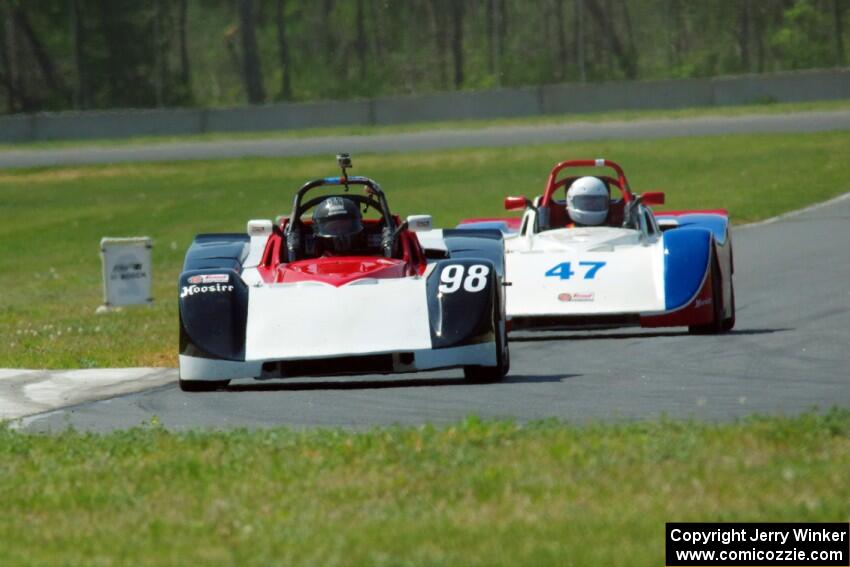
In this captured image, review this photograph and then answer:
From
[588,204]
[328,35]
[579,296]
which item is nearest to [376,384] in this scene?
[579,296]

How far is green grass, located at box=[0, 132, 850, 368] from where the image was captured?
24.2m

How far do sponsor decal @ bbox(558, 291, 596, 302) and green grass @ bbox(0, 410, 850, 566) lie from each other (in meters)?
6.17

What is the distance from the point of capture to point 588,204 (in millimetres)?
16188

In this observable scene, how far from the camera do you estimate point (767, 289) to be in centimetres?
1808

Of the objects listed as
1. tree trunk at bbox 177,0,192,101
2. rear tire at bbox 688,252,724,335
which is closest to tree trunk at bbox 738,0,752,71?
tree trunk at bbox 177,0,192,101

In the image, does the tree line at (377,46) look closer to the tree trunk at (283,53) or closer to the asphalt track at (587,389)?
the tree trunk at (283,53)

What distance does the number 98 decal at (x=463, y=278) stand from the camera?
11.3 meters

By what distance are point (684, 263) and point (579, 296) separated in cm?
85

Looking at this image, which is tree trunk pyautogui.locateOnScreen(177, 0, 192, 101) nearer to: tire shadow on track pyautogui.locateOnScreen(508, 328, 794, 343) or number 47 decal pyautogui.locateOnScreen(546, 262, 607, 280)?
tire shadow on track pyautogui.locateOnScreen(508, 328, 794, 343)

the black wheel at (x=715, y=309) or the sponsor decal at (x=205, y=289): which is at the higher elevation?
the sponsor decal at (x=205, y=289)

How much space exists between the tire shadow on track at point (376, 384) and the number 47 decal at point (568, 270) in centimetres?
298

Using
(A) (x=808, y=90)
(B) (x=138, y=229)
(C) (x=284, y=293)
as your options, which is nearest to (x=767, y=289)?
(C) (x=284, y=293)

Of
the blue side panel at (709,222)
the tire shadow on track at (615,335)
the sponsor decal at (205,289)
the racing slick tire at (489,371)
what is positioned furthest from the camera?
the blue side panel at (709,222)

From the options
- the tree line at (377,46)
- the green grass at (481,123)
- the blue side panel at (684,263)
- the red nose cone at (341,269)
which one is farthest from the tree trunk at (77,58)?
the red nose cone at (341,269)
